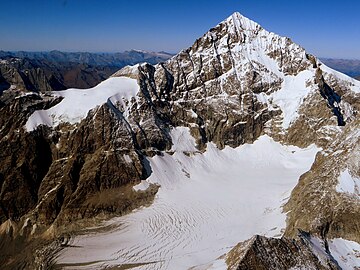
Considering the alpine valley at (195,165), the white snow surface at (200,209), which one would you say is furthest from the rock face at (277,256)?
the white snow surface at (200,209)

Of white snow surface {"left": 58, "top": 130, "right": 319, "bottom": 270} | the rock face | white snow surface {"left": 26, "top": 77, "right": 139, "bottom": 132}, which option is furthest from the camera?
white snow surface {"left": 26, "top": 77, "right": 139, "bottom": 132}

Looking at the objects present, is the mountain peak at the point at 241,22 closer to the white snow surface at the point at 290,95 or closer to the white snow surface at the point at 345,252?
the white snow surface at the point at 290,95

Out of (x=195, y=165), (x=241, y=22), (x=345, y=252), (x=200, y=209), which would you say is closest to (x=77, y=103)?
(x=195, y=165)

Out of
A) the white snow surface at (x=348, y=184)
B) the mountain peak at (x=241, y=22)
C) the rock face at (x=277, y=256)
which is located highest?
the mountain peak at (x=241, y=22)

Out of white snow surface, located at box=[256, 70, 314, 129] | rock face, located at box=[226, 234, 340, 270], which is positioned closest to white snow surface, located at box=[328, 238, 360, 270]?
rock face, located at box=[226, 234, 340, 270]

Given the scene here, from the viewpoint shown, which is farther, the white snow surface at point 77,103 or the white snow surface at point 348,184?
the white snow surface at point 77,103

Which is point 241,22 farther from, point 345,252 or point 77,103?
point 345,252

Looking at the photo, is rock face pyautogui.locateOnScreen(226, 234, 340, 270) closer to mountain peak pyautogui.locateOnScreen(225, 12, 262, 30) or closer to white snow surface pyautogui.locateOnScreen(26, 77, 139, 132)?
white snow surface pyautogui.locateOnScreen(26, 77, 139, 132)
